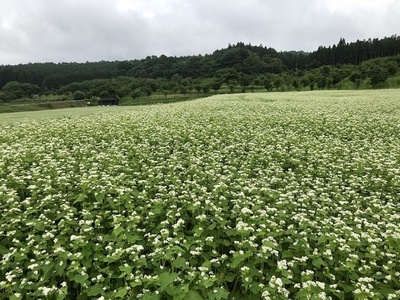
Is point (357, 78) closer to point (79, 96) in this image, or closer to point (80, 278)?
point (80, 278)

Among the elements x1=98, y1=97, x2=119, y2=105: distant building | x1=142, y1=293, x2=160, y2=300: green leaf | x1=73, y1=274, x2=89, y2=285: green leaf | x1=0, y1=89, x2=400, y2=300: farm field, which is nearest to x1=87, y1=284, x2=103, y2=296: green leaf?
x1=0, y1=89, x2=400, y2=300: farm field

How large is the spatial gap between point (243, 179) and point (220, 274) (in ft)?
12.4

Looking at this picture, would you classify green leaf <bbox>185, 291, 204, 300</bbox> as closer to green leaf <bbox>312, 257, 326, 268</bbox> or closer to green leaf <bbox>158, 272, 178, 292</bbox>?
green leaf <bbox>158, 272, 178, 292</bbox>

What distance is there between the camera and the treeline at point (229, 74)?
8688 cm

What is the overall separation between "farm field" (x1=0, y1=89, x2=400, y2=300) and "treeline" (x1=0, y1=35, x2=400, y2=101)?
256 feet

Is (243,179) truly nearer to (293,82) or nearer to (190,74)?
(293,82)

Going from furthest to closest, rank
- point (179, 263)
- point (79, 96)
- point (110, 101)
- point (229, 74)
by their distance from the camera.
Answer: point (229, 74), point (79, 96), point (110, 101), point (179, 263)

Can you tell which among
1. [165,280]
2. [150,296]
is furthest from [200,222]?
[150,296]

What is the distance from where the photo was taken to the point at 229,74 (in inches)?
4712

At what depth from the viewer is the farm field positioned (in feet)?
17.6

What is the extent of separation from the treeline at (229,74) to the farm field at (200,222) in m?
78.2

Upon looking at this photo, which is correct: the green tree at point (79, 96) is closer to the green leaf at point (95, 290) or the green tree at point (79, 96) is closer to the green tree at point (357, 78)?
the green tree at point (357, 78)

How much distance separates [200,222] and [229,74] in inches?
4647

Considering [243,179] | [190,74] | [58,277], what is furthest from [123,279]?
[190,74]
